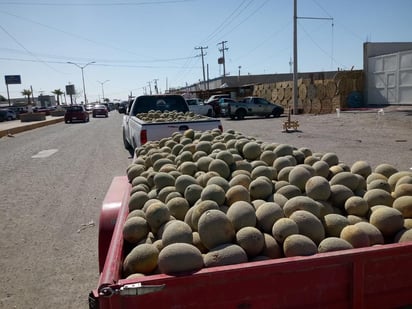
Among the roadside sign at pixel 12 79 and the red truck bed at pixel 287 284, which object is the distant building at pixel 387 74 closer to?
the red truck bed at pixel 287 284

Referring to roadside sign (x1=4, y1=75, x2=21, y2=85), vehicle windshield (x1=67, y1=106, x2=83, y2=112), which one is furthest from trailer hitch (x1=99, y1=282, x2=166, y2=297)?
roadside sign (x1=4, y1=75, x2=21, y2=85)

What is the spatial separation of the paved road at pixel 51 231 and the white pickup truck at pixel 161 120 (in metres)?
1.60

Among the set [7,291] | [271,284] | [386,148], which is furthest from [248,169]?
[386,148]

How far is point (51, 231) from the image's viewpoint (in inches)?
229

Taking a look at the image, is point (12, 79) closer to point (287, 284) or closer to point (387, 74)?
point (387, 74)

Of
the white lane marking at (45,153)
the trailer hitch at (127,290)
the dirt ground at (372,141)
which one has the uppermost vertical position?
the trailer hitch at (127,290)

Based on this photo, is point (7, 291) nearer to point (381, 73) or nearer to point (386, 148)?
point (386, 148)

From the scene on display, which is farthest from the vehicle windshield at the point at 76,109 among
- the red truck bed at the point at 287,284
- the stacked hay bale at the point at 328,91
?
the red truck bed at the point at 287,284

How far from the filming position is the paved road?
399 centimetres

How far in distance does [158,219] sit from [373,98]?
33126 mm

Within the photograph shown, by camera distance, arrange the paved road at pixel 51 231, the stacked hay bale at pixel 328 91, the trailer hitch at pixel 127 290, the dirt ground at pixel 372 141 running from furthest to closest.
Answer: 1. the stacked hay bale at pixel 328 91
2. the dirt ground at pixel 372 141
3. the paved road at pixel 51 231
4. the trailer hitch at pixel 127 290

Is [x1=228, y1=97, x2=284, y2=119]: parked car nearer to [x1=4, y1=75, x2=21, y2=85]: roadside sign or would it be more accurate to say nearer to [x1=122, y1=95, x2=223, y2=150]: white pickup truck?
[x1=122, y1=95, x2=223, y2=150]: white pickup truck

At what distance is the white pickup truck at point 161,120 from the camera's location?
7.70 m

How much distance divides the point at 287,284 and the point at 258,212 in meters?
Answer: 0.67
